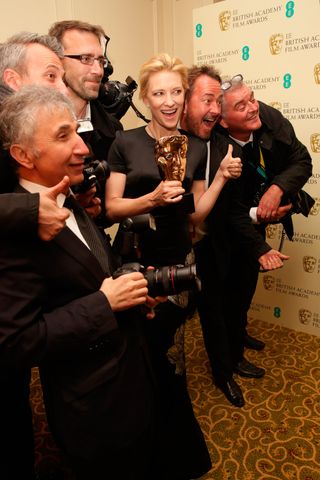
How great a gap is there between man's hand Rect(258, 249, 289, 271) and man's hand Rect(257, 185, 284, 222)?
0.21 metres

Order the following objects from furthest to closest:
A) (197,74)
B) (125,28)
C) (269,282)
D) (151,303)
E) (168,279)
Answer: (125,28)
(269,282)
(197,74)
(151,303)
(168,279)

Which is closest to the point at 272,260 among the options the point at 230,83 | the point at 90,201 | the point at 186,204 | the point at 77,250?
the point at 186,204

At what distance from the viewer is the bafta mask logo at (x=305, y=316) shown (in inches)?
109

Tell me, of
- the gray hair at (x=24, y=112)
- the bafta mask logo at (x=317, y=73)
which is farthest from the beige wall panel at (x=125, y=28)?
the gray hair at (x=24, y=112)

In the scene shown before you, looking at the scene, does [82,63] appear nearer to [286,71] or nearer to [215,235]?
[215,235]

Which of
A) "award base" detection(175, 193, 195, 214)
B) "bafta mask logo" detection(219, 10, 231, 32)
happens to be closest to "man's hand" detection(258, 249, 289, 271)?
"award base" detection(175, 193, 195, 214)

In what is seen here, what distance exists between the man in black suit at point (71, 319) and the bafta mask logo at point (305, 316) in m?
1.93

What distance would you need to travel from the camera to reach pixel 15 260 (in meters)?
0.91

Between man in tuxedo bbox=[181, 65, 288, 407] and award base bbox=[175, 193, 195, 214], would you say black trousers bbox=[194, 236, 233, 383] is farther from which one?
award base bbox=[175, 193, 195, 214]

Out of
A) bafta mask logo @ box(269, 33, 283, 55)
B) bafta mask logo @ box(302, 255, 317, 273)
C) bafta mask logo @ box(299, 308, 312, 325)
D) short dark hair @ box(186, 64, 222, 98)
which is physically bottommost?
bafta mask logo @ box(299, 308, 312, 325)

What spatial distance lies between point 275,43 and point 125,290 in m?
2.15

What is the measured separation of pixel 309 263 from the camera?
2695mm

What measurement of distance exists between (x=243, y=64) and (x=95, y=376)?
2.32 metres

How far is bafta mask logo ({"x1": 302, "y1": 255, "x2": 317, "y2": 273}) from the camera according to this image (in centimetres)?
267
